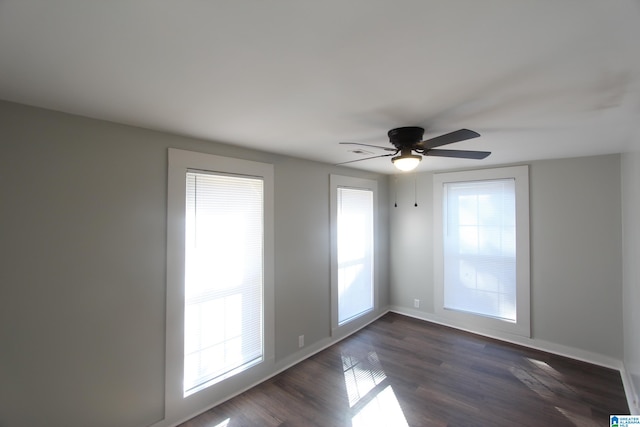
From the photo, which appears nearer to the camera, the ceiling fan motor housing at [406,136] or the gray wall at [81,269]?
the gray wall at [81,269]

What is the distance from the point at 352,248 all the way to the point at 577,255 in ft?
8.90

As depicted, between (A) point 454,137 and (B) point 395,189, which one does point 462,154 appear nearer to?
(A) point 454,137

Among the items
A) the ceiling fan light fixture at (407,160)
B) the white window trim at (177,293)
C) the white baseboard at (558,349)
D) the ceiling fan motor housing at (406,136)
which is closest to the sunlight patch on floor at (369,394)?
the white window trim at (177,293)

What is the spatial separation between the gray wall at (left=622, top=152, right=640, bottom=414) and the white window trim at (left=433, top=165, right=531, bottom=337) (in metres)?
0.86

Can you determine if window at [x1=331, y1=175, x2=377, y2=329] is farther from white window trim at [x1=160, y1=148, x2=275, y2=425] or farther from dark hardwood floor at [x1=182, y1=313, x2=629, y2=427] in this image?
white window trim at [x1=160, y1=148, x2=275, y2=425]

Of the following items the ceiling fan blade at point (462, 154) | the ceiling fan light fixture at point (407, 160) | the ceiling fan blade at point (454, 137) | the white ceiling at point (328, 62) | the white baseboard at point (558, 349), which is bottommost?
the white baseboard at point (558, 349)

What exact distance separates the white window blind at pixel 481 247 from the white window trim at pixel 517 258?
0.07 m

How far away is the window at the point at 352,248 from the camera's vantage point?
3793 mm

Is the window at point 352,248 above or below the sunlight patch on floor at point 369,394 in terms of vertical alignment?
above

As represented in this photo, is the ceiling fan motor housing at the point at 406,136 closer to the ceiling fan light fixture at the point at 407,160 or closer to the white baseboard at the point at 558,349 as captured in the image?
the ceiling fan light fixture at the point at 407,160

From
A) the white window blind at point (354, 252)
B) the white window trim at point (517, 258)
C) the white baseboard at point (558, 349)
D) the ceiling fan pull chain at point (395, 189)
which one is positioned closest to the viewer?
the white baseboard at point (558, 349)

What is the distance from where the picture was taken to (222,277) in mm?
2598

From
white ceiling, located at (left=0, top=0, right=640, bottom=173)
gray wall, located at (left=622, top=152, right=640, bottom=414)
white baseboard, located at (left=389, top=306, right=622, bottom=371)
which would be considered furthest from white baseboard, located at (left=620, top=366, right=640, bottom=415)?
white ceiling, located at (left=0, top=0, right=640, bottom=173)

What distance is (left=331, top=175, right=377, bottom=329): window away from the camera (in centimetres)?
379
